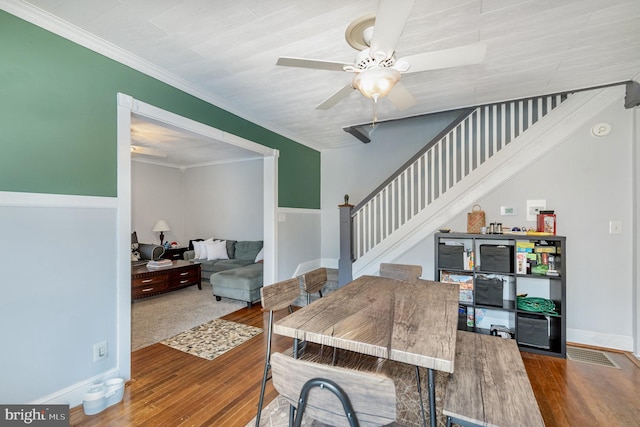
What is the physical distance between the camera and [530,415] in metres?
1.17

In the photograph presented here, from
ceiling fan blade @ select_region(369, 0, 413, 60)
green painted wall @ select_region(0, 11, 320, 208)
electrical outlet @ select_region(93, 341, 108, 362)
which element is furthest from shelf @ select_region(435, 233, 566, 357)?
green painted wall @ select_region(0, 11, 320, 208)

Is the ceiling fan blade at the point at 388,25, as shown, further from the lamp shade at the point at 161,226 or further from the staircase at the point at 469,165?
the lamp shade at the point at 161,226

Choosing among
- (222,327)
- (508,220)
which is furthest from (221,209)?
(508,220)

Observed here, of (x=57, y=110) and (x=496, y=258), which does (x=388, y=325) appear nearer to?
(x=496, y=258)

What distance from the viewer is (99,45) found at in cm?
210

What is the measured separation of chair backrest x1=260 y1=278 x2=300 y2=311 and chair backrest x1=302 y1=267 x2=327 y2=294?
0.55 feet

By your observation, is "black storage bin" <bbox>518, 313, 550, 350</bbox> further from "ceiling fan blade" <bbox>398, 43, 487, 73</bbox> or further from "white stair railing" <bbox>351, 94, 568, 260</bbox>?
"ceiling fan blade" <bbox>398, 43, 487, 73</bbox>

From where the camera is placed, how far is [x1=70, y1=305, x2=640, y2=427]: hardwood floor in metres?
1.86

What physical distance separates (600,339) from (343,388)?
3470 mm

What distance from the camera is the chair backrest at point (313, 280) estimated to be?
2.23m

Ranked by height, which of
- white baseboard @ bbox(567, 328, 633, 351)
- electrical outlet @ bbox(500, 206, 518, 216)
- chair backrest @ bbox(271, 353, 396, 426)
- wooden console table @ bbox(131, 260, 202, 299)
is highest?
electrical outlet @ bbox(500, 206, 518, 216)

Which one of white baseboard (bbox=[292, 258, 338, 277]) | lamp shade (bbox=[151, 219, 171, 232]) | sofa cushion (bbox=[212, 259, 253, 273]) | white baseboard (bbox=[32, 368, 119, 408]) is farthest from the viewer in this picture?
lamp shade (bbox=[151, 219, 171, 232])

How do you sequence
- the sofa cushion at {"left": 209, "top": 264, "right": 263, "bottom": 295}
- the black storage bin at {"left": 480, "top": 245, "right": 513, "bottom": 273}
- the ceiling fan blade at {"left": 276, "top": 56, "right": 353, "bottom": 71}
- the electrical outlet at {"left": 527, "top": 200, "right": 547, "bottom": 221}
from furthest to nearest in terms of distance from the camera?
the sofa cushion at {"left": 209, "top": 264, "right": 263, "bottom": 295} < the electrical outlet at {"left": 527, "top": 200, "right": 547, "bottom": 221} < the black storage bin at {"left": 480, "top": 245, "right": 513, "bottom": 273} < the ceiling fan blade at {"left": 276, "top": 56, "right": 353, "bottom": 71}

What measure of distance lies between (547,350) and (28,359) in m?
4.25
